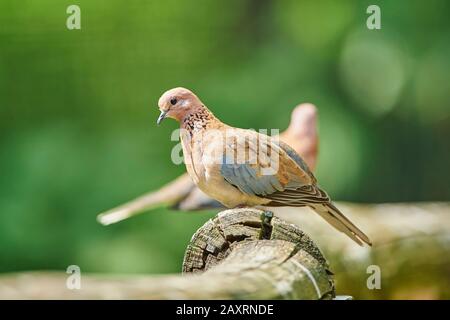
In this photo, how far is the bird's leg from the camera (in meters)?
2.31

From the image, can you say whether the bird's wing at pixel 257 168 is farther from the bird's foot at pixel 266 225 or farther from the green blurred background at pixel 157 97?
the green blurred background at pixel 157 97

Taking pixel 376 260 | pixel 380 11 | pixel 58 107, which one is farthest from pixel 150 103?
pixel 376 260

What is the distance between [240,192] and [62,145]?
189 centimetres

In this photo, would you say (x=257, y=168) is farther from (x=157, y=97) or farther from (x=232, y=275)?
(x=157, y=97)

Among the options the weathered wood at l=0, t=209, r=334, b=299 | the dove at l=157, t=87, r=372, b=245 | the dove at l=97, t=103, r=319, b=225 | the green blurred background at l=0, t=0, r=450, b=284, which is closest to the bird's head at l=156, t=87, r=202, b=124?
the dove at l=157, t=87, r=372, b=245

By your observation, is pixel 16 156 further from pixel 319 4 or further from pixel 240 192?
pixel 240 192

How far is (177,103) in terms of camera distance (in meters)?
2.65

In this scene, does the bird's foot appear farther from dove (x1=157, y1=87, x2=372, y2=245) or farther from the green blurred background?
the green blurred background

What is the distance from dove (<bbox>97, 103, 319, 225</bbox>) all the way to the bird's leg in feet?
4.65

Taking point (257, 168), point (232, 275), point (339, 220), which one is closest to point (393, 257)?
point (339, 220)

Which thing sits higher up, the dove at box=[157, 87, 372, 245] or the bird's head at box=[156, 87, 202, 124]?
the bird's head at box=[156, 87, 202, 124]

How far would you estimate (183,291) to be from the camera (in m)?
1.81

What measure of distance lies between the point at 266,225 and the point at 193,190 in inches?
66.0

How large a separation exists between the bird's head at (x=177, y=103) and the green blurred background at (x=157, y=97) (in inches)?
62.7
